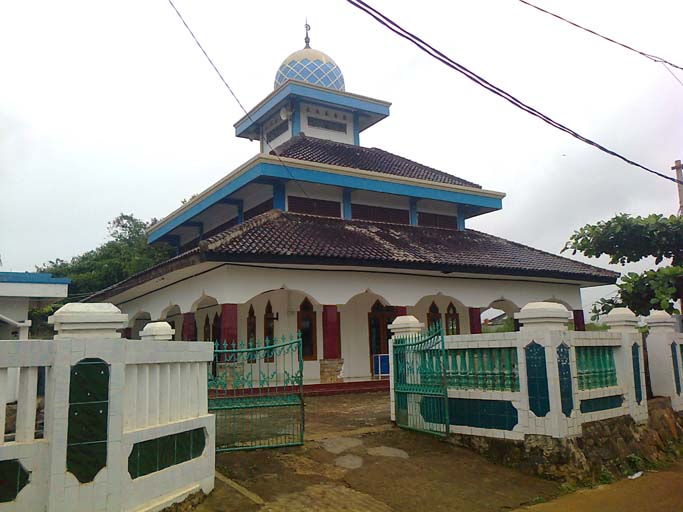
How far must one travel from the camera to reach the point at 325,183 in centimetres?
1603

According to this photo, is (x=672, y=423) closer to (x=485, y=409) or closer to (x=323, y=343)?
(x=485, y=409)

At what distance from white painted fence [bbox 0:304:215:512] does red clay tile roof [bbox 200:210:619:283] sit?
7.40 meters

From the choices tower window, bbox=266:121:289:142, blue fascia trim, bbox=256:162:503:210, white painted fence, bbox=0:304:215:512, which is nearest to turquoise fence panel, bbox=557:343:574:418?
white painted fence, bbox=0:304:215:512

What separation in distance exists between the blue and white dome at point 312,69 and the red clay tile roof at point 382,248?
670 cm

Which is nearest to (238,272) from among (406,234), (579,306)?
(406,234)

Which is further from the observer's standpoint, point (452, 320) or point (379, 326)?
point (452, 320)

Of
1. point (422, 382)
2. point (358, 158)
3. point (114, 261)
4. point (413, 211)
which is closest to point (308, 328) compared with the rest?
point (413, 211)

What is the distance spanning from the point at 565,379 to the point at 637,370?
8.79ft

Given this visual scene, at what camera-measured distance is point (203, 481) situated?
5.57 m

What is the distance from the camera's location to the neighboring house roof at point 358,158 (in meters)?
17.7

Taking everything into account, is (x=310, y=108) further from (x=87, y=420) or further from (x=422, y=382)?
(x=87, y=420)

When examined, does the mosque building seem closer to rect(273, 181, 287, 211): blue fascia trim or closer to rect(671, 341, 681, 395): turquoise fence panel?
rect(273, 181, 287, 211): blue fascia trim

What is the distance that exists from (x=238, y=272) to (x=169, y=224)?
8.03m

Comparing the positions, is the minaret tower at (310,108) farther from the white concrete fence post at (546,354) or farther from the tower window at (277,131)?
the white concrete fence post at (546,354)
